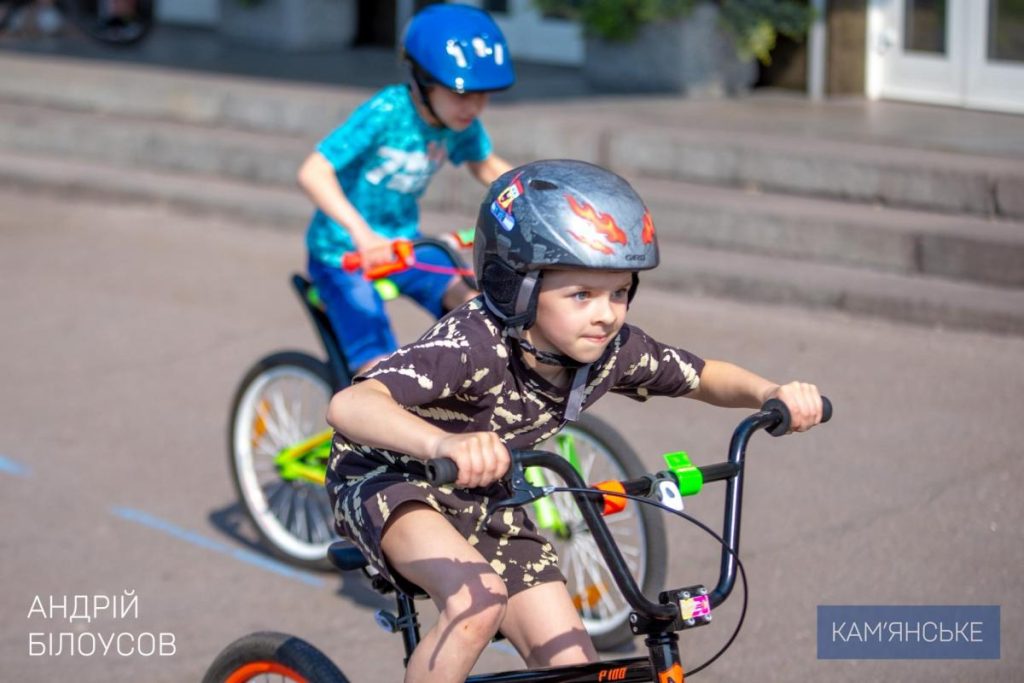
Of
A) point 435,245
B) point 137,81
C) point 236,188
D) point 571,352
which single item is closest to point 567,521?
point 435,245

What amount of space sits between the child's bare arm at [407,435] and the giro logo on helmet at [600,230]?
0.50m

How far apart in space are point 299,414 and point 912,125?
599cm

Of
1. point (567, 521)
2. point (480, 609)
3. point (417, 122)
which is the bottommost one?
point (567, 521)

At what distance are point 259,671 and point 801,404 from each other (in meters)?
1.38

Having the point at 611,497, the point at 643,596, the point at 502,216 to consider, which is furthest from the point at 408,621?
the point at 502,216

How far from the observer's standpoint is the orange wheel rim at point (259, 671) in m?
3.34

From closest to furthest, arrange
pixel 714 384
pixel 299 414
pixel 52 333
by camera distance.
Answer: pixel 714 384 → pixel 299 414 → pixel 52 333

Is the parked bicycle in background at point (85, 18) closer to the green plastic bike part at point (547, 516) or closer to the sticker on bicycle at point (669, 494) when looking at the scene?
the green plastic bike part at point (547, 516)

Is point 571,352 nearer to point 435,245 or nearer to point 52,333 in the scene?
point 435,245

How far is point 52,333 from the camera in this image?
8219 millimetres

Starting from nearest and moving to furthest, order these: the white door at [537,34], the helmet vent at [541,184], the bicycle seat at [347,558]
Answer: the helmet vent at [541,184], the bicycle seat at [347,558], the white door at [537,34]

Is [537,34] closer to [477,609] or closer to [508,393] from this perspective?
[508,393]

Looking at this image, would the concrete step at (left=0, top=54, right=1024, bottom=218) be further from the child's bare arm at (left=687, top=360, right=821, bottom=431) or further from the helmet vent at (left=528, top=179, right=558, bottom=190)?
the helmet vent at (left=528, top=179, right=558, bottom=190)

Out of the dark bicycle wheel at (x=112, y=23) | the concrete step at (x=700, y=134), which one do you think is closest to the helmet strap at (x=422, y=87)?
the concrete step at (x=700, y=134)
